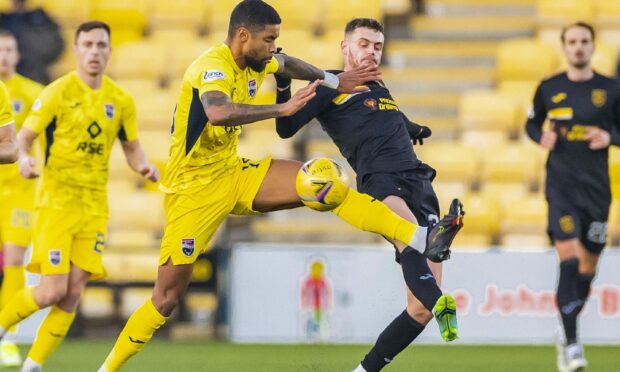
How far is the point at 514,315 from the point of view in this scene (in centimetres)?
1229

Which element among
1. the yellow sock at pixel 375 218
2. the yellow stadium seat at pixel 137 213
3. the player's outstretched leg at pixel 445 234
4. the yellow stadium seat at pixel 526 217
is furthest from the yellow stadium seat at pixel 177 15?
the player's outstretched leg at pixel 445 234

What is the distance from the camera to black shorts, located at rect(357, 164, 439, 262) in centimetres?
775

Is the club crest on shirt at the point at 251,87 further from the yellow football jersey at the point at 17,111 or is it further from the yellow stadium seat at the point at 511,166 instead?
the yellow stadium seat at the point at 511,166

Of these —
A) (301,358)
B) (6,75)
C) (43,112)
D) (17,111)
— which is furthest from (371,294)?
(43,112)

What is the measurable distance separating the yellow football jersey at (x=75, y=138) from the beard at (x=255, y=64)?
6.49 feet

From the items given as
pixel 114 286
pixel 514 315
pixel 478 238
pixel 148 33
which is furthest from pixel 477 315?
pixel 148 33

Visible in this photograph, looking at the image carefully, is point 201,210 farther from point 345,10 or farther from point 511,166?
point 345,10

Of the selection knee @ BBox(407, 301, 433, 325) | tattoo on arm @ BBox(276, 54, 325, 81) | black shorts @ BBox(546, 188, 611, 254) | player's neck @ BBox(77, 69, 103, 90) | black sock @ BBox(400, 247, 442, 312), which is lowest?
knee @ BBox(407, 301, 433, 325)

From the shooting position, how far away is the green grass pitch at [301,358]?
9.90m

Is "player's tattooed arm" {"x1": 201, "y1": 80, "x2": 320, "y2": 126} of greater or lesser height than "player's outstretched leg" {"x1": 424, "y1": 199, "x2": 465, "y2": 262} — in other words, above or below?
above

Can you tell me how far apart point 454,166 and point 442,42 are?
2700 millimetres

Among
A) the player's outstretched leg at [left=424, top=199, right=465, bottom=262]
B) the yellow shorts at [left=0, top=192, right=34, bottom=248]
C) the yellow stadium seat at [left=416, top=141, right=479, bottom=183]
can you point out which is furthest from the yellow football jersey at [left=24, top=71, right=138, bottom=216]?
the yellow stadium seat at [left=416, top=141, right=479, bottom=183]

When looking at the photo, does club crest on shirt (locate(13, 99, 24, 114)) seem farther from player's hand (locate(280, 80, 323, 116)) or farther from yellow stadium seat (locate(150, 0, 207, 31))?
yellow stadium seat (locate(150, 0, 207, 31))

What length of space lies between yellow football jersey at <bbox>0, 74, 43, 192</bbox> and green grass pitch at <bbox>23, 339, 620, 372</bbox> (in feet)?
4.48
